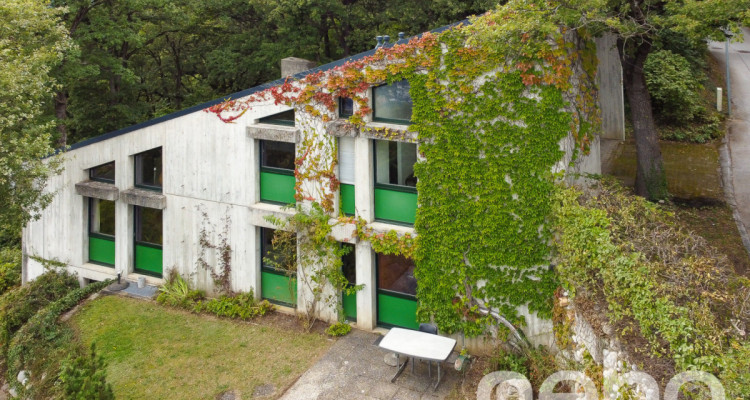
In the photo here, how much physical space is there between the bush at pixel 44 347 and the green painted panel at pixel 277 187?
17.5 ft

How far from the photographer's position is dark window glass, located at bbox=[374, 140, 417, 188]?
1380cm

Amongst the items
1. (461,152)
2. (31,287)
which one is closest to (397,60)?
(461,152)

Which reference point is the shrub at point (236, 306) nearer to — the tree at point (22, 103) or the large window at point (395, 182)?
the large window at point (395, 182)

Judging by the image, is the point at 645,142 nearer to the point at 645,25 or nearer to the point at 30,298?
the point at 645,25

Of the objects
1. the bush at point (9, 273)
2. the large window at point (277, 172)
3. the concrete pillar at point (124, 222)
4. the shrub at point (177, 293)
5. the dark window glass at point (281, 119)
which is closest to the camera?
the dark window glass at point (281, 119)

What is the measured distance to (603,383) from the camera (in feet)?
30.2

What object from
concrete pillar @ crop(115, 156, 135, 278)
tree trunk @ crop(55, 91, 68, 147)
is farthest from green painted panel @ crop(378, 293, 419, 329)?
tree trunk @ crop(55, 91, 68, 147)

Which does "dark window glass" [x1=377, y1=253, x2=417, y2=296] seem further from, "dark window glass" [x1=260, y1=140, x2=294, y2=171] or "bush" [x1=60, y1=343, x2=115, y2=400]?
"bush" [x1=60, y1=343, x2=115, y2=400]

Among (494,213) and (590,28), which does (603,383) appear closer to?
(494,213)

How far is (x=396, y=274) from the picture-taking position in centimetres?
1434

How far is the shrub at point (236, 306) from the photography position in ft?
50.5

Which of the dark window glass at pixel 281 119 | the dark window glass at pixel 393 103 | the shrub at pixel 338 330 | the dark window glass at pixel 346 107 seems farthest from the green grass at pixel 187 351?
the dark window glass at pixel 393 103

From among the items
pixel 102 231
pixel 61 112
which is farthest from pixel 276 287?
pixel 61 112

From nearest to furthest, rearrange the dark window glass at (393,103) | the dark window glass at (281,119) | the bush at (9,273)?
the dark window glass at (393,103)
the dark window glass at (281,119)
the bush at (9,273)
